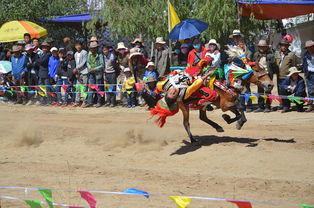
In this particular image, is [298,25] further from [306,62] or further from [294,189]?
[294,189]

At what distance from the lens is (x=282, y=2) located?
1502 centimetres

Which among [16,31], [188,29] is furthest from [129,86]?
[16,31]

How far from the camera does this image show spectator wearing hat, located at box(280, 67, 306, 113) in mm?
12406

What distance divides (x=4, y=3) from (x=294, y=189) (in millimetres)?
17838

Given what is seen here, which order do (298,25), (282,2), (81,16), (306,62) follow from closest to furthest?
(306,62) < (282,2) < (298,25) < (81,16)

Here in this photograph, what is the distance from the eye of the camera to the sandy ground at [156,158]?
6898 millimetres

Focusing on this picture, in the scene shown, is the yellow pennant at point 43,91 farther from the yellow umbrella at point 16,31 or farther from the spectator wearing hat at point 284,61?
the spectator wearing hat at point 284,61

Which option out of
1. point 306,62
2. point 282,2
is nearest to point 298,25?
point 282,2

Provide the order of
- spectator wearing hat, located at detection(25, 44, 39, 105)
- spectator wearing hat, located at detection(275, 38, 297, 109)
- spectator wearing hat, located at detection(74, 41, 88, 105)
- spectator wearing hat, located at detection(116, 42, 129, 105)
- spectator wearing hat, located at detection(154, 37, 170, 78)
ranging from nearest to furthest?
spectator wearing hat, located at detection(275, 38, 297, 109) → spectator wearing hat, located at detection(154, 37, 170, 78) → spectator wearing hat, located at detection(116, 42, 129, 105) → spectator wearing hat, located at detection(74, 41, 88, 105) → spectator wearing hat, located at detection(25, 44, 39, 105)

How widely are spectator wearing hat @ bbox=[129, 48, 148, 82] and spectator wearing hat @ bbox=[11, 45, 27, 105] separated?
429cm

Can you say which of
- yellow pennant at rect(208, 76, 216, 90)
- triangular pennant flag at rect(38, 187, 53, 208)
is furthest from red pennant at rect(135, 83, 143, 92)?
triangular pennant flag at rect(38, 187, 53, 208)

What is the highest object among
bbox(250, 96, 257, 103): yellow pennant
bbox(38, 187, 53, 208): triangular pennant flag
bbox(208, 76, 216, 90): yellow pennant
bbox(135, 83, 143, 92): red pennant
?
bbox(208, 76, 216, 90): yellow pennant

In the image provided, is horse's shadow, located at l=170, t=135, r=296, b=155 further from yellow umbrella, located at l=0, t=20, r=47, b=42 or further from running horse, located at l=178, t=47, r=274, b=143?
yellow umbrella, located at l=0, t=20, r=47, b=42

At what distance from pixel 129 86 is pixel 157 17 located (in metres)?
3.01
